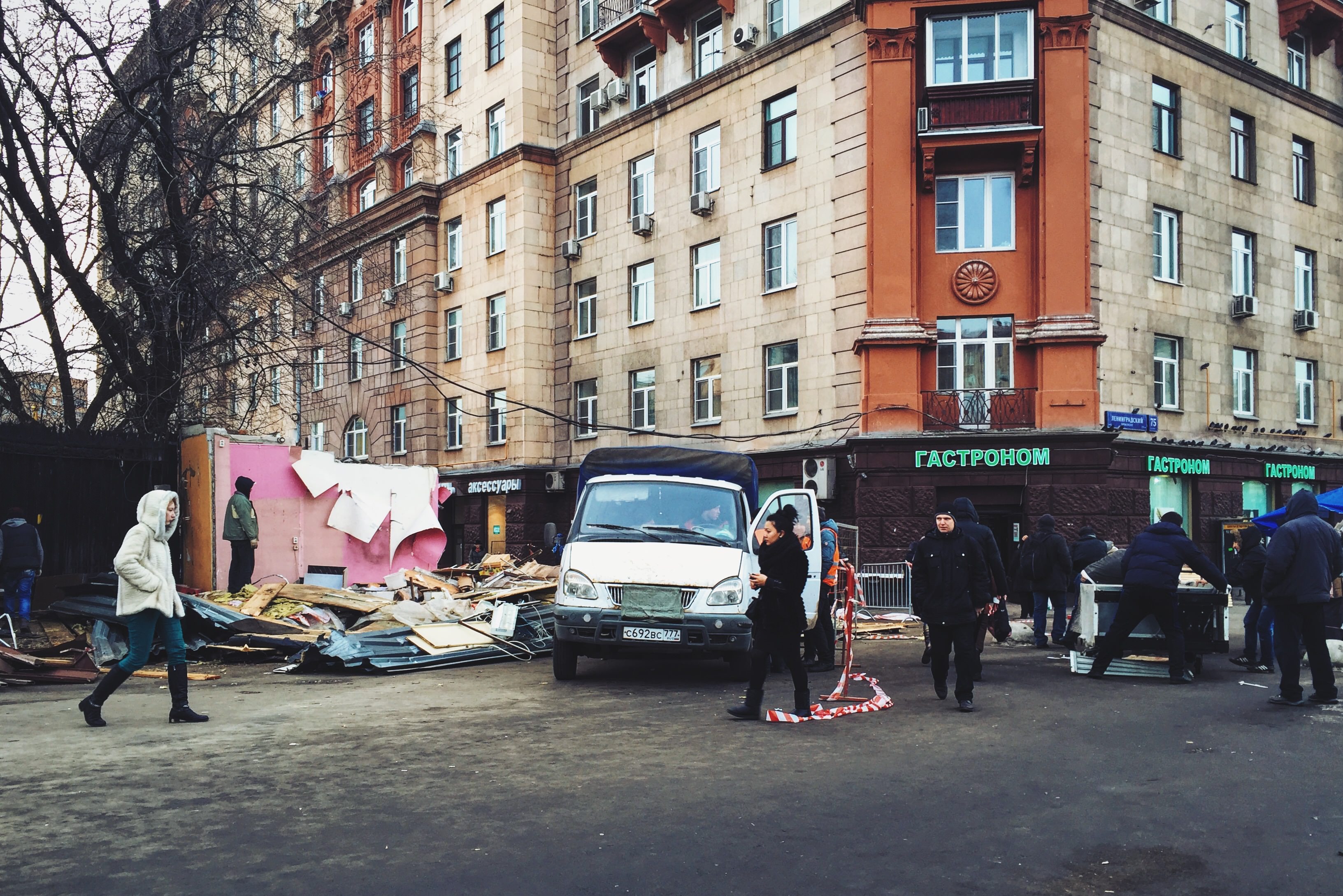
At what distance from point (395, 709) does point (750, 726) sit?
10.1 feet

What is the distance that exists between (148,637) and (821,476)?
17898 mm

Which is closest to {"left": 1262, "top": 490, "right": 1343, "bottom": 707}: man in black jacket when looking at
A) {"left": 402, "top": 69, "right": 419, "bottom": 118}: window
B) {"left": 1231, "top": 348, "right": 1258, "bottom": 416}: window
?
{"left": 1231, "top": 348, "right": 1258, "bottom": 416}: window

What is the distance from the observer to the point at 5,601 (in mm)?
14844

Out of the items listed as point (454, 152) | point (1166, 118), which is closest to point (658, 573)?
point (1166, 118)

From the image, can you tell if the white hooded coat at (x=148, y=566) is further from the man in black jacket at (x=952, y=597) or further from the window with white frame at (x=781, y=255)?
the window with white frame at (x=781, y=255)

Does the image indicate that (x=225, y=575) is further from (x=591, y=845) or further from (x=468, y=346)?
(x=468, y=346)

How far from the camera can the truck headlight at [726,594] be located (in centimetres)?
1088

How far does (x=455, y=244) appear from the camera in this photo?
3784 centimetres

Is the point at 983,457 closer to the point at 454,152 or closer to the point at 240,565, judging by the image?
the point at 240,565

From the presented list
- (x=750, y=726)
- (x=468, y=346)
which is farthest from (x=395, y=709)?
(x=468, y=346)

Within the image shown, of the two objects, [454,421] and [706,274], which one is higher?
[706,274]

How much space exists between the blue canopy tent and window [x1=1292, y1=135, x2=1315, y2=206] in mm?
14626

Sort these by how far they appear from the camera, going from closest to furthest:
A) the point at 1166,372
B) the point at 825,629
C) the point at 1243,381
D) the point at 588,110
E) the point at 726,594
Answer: the point at 726,594 < the point at 825,629 < the point at 1166,372 < the point at 1243,381 < the point at 588,110

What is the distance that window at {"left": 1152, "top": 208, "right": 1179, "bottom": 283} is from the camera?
25.8 meters
